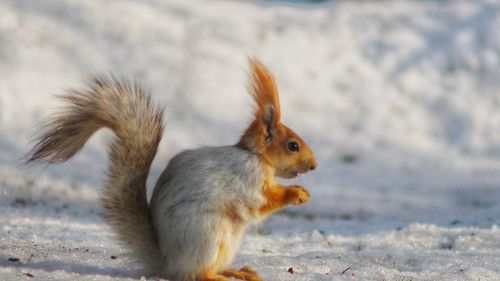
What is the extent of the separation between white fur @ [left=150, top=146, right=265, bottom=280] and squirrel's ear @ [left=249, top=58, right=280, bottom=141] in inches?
7.5

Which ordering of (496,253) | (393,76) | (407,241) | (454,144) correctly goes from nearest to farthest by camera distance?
(496,253)
(407,241)
(454,144)
(393,76)

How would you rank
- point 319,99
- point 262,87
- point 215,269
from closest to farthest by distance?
point 215,269 → point 262,87 → point 319,99

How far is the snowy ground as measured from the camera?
245 inches

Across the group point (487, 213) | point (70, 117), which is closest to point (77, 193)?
point (487, 213)

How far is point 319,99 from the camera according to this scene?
9594mm

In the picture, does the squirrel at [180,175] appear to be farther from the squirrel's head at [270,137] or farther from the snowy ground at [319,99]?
the snowy ground at [319,99]

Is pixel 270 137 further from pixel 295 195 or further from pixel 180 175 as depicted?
pixel 180 175

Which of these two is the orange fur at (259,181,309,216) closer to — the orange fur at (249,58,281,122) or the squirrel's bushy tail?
the orange fur at (249,58,281,122)

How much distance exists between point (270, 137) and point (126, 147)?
0.55 metres

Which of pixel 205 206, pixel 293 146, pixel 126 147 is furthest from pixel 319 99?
pixel 205 206

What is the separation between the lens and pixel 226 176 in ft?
10.8

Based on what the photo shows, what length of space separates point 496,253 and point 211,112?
4.64m

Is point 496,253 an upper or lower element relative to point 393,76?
lower

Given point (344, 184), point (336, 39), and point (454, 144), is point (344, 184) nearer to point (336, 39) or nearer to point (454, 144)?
point (454, 144)
